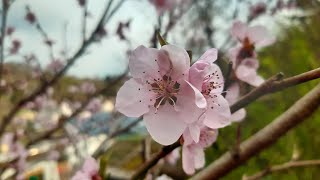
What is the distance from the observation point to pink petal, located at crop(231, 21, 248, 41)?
883 millimetres

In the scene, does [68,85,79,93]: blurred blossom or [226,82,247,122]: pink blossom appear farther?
[68,85,79,93]: blurred blossom

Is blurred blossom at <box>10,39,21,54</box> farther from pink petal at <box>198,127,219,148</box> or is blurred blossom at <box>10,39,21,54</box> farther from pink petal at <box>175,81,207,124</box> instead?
pink petal at <box>175,81,207,124</box>

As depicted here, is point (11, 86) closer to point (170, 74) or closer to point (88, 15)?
point (88, 15)

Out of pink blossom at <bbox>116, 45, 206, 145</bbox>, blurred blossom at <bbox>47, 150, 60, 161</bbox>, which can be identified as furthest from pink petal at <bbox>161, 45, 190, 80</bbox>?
blurred blossom at <bbox>47, 150, 60, 161</bbox>

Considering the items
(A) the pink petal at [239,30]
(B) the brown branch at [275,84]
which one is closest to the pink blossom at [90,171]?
(B) the brown branch at [275,84]

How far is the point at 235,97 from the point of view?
0.78 meters

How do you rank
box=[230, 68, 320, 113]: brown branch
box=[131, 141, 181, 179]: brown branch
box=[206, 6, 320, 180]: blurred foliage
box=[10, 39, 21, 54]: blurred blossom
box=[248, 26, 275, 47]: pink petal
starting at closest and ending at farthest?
box=[230, 68, 320, 113]: brown branch → box=[131, 141, 181, 179]: brown branch → box=[248, 26, 275, 47]: pink petal → box=[206, 6, 320, 180]: blurred foliage → box=[10, 39, 21, 54]: blurred blossom

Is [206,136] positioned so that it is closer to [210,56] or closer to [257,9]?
[210,56]

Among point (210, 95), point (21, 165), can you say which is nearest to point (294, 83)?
point (210, 95)

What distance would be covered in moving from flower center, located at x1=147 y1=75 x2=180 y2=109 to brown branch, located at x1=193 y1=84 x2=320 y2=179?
0.30 m

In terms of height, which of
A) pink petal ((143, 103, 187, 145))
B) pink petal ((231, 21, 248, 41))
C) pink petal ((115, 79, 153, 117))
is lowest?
pink petal ((231, 21, 248, 41))

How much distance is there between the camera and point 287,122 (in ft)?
2.65

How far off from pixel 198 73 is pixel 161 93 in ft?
0.24

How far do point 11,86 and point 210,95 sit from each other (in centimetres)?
230
